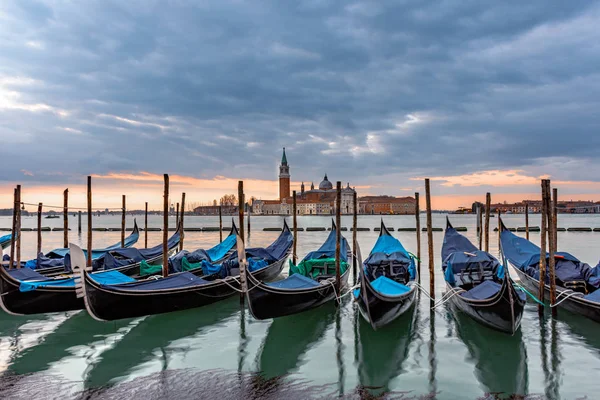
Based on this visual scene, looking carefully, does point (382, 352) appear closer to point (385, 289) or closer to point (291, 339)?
point (385, 289)

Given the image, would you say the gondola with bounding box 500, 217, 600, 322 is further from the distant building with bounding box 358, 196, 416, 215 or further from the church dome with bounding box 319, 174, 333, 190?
the church dome with bounding box 319, 174, 333, 190

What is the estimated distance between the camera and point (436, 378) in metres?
4.08

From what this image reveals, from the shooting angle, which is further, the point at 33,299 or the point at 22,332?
the point at 33,299

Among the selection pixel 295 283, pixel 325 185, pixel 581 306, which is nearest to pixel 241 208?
pixel 295 283

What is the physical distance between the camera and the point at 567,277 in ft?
21.2

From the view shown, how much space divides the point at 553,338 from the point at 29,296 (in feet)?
21.9

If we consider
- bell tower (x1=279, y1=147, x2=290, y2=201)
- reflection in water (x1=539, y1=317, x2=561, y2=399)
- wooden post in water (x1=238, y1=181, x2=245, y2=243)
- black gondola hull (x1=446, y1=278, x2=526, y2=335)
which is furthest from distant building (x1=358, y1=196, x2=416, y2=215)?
black gondola hull (x1=446, y1=278, x2=526, y2=335)

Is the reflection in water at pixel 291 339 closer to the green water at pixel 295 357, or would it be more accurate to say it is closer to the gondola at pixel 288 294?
the green water at pixel 295 357

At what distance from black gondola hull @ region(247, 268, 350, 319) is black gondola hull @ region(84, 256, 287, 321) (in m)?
1.29

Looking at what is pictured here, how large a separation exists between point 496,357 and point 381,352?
3.96 feet

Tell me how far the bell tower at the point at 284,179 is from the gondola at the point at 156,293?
88.9 meters

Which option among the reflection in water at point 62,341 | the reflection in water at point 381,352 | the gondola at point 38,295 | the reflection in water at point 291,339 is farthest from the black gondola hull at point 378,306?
the gondola at point 38,295

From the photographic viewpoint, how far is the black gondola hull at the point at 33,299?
5438 mm

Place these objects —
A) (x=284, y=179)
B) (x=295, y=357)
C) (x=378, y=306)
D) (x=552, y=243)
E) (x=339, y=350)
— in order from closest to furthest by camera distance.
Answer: (x=295, y=357) → (x=339, y=350) → (x=378, y=306) → (x=552, y=243) → (x=284, y=179)
